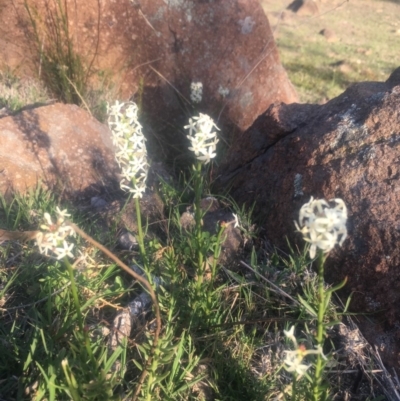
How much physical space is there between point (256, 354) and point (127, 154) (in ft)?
3.06

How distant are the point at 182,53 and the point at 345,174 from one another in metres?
2.37

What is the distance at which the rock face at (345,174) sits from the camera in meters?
2.07

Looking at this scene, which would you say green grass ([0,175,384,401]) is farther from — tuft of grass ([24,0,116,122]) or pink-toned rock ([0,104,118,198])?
tuft of grass ([24,0,116,122])

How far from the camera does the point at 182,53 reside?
A: 4219 mm

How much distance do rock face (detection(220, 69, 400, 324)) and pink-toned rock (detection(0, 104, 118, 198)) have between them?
84cm

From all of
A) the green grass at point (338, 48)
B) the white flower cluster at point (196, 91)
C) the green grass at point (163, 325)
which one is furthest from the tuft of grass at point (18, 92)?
the green grass at point (338, 48)

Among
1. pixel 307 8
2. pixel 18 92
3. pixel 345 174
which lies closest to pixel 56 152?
pixel 18 92

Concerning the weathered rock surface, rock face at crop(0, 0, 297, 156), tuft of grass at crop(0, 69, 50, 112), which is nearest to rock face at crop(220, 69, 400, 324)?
rock face at crop(0, 0, 297, 156)

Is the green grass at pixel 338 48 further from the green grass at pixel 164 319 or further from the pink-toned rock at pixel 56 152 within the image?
the green grass at pixel 164 319

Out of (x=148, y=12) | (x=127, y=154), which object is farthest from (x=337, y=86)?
(x=127, y=154)

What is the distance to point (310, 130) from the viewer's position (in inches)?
101

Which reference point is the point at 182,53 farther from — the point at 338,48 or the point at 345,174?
the point at 338,48

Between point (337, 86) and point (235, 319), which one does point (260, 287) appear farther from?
point (337, 86)

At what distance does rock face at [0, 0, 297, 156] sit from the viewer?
4172 millimetres
